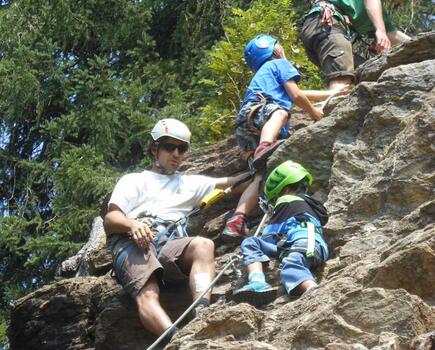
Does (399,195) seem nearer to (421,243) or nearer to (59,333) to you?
(421,243)

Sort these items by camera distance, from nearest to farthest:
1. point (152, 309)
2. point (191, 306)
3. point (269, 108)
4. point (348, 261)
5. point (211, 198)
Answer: point (348, 261)
point (191, 306)
point (152, 309)
point (211, 198)
point (269, 108)

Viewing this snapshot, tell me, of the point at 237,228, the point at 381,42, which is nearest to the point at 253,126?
the point at 237,228

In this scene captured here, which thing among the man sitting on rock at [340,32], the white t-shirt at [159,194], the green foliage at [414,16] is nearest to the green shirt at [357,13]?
the man sitting on rock at [340,32]

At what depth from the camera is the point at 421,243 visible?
6680 millimetres

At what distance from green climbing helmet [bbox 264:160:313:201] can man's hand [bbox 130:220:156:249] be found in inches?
35.3

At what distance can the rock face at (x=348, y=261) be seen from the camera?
6324 mm

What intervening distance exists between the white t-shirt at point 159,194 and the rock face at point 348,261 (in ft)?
1.66

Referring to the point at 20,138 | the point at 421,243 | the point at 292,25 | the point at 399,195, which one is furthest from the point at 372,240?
the point at 20,138

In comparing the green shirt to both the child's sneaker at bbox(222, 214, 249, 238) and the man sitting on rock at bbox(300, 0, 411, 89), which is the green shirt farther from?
the child's sneaker at bbox(222, 214, 249, 238)

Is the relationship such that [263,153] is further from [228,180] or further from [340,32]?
[340,32]

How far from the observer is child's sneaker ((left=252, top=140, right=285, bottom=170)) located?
31.0 feet

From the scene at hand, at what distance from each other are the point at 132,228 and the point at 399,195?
78.0 inches

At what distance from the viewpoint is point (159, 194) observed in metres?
9.25

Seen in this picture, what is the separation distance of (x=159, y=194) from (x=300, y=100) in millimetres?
1538
